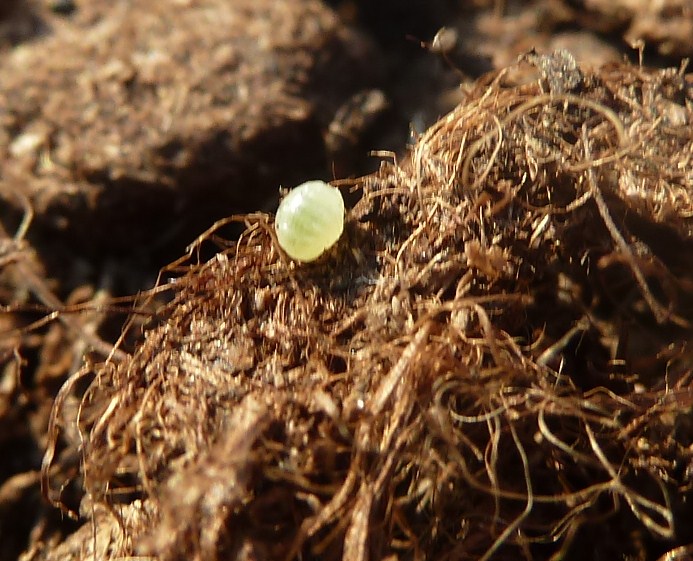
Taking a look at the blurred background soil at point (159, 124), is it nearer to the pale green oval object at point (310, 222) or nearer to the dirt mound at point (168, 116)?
the dirt mound at point (168, 116)

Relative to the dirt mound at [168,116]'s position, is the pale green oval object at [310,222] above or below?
→ above

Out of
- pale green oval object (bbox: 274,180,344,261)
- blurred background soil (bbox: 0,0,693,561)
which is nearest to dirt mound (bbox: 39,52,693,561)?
pale green oval object (bbox: 274,180,344,261)

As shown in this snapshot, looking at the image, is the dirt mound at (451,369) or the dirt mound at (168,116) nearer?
the dirt mound at (451,369)

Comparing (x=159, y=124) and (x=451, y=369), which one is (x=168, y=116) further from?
(x=451, y=369)

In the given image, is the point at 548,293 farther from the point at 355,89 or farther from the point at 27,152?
the point at 27,152

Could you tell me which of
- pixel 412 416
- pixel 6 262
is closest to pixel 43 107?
pixel 6 262

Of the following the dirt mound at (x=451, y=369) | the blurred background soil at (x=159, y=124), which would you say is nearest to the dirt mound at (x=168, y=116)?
the blurred background soil at (x=159, y=124)
